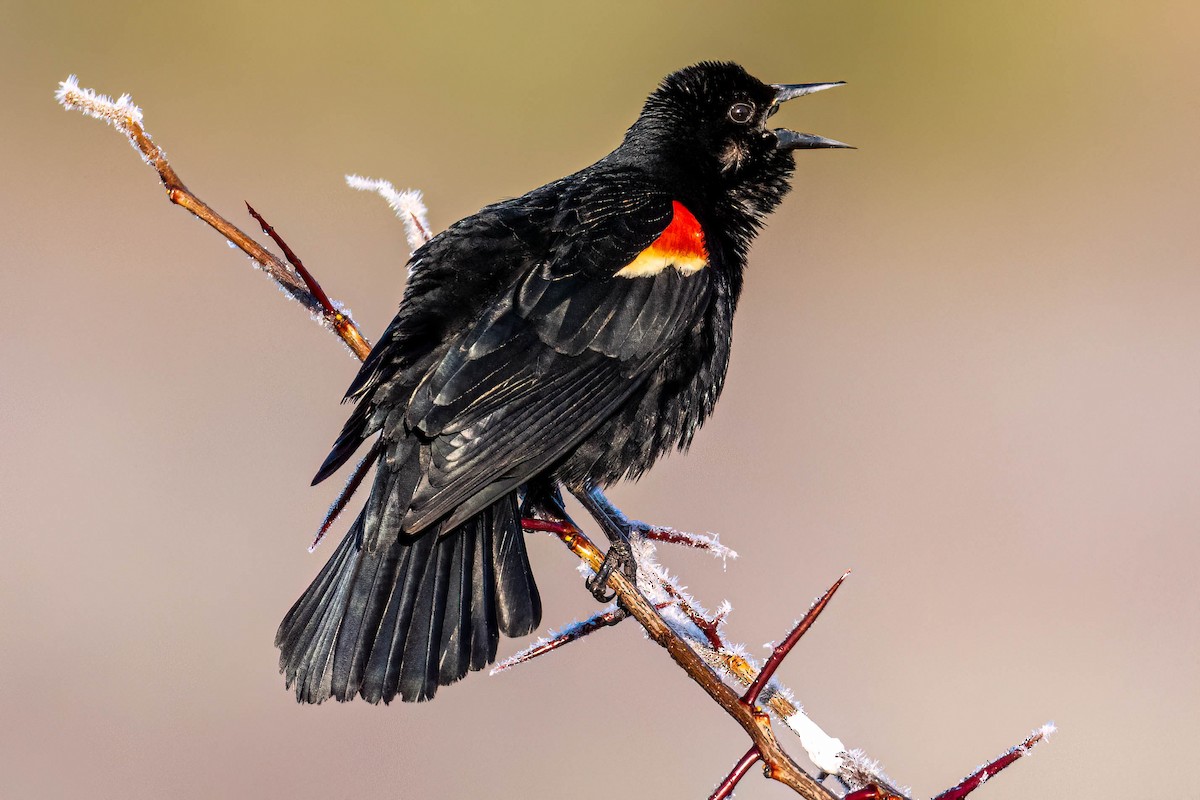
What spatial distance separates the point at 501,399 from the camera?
2.17 meters

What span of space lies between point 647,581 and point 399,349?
2.67 ft

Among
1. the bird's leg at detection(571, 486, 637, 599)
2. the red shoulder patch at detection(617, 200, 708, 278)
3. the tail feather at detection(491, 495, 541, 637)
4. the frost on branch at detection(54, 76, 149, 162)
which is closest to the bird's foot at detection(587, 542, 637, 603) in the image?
the bird's leg at detection(571, 486, 637, 599)

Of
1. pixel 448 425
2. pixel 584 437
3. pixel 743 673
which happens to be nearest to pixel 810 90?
pixel 584 437

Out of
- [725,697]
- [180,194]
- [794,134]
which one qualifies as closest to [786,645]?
[725,697]

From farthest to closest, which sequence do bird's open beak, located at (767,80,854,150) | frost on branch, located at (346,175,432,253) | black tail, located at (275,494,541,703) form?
bird's open beak, located at (767,80,854,150) < frost on branch, located at (346,175,432,253) < black tail, located at (275,494,541,703)

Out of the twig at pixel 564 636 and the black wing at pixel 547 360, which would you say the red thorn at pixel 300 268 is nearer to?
the black wing at pixel 547 360

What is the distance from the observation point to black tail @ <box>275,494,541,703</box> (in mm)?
1977

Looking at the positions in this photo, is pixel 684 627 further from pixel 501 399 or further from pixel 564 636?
pixel 501 399

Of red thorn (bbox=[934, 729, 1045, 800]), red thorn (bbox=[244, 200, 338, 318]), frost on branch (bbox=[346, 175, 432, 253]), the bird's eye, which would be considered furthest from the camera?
the bird's eye

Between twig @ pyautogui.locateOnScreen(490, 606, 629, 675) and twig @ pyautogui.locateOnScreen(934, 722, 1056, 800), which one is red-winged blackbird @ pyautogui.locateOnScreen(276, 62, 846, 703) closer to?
twig @ pyautogui.locateOnScreen(490, 606, 629, 675)

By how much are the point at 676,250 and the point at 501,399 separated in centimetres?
65

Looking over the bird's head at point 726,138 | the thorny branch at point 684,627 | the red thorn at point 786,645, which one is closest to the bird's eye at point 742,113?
the bird's head at point 726,138

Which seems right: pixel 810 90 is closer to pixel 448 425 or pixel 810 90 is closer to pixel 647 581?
pixel 448 425

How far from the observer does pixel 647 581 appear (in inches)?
69.4
